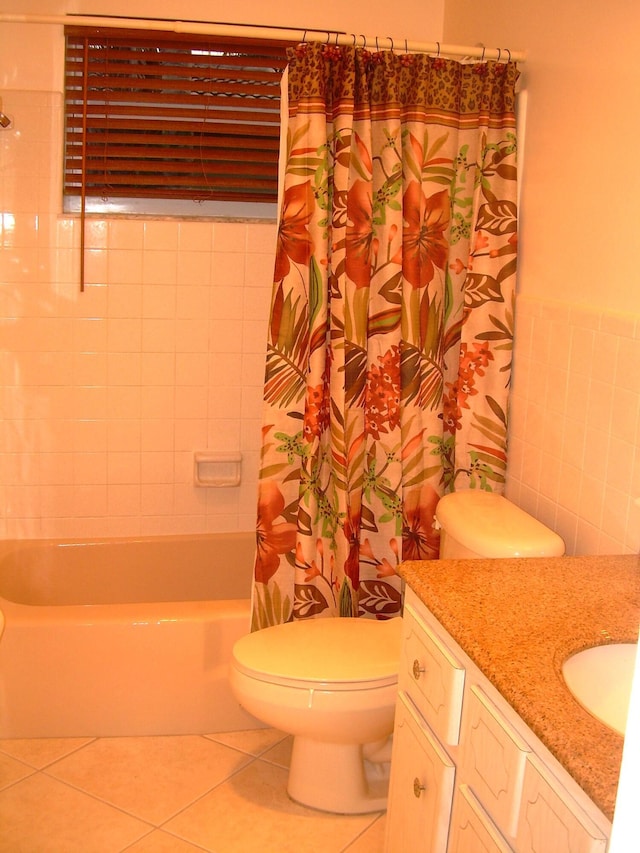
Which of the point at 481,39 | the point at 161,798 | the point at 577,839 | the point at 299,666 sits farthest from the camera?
the point at 481,39

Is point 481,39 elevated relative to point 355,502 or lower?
elevated

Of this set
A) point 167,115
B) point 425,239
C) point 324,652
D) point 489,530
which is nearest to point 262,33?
point 425,239

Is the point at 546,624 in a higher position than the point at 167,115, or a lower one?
lower

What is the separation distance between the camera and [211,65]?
3.23 m

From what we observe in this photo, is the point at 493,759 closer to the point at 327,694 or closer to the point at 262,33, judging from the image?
the point at 327,694

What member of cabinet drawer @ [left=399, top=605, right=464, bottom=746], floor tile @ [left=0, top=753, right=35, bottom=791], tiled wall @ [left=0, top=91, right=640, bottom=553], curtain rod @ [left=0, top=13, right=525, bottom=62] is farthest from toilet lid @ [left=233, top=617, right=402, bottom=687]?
curtain rod @ [left=0, top=13, right=525, bottom=62]

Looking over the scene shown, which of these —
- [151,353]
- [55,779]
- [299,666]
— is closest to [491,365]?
[299,666]

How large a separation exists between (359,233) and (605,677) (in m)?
1.43

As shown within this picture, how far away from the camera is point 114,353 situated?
3.27 metres

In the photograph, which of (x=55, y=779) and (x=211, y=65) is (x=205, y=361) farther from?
(x=55, y=779)

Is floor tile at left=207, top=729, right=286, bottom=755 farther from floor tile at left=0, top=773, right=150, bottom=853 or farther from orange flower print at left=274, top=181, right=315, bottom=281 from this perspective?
orange flower print at left=274, top=181, right=315, bottom=281

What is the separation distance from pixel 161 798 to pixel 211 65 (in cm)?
237

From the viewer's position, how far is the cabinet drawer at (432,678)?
62.7 inches

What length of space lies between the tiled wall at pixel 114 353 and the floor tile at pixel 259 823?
1.14 metres
